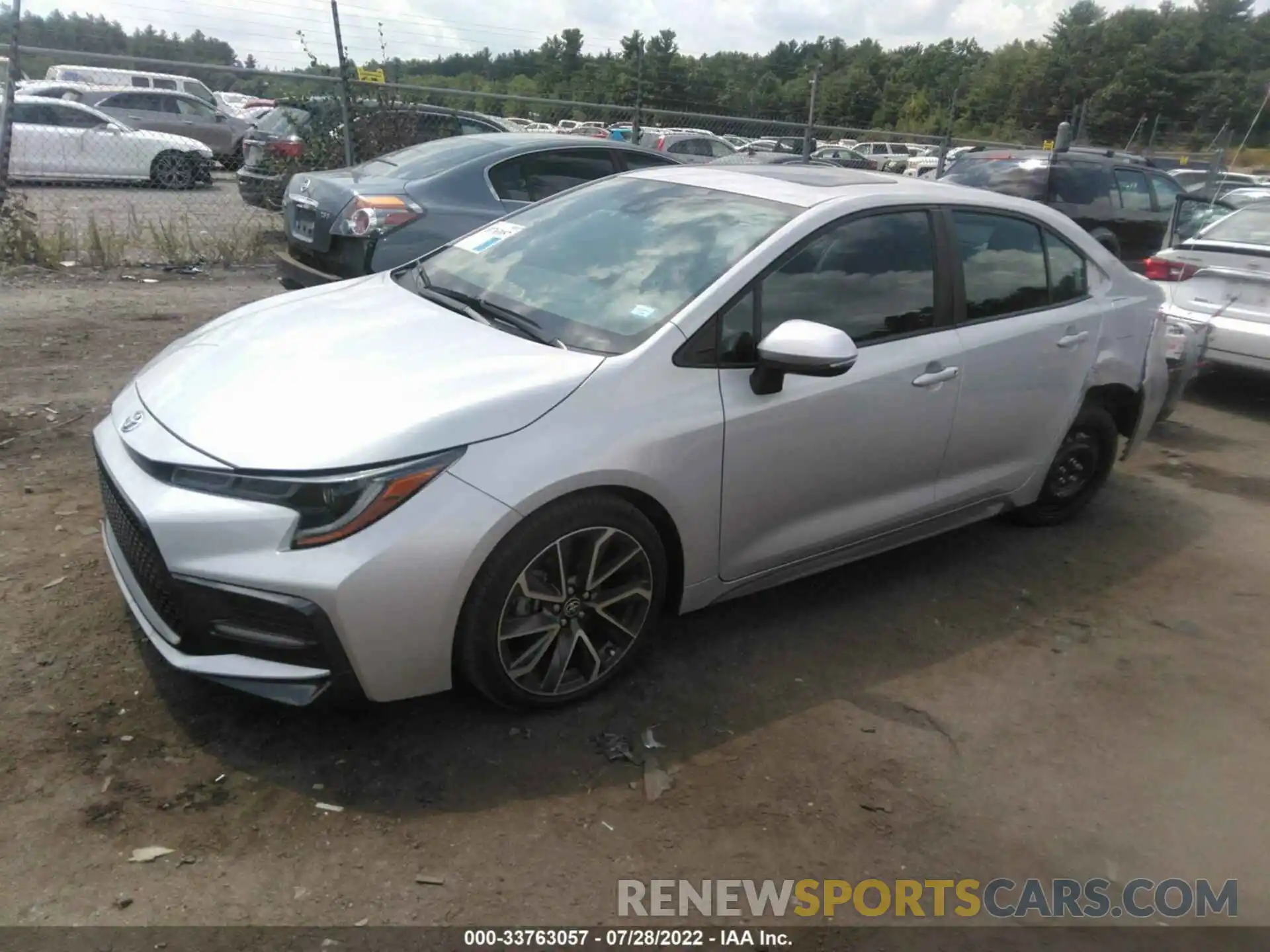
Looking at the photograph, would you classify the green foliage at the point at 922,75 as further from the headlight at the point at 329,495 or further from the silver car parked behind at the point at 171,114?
the headlight at the point at 329,495

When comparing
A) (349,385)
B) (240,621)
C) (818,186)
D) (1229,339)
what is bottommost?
(1229,339)

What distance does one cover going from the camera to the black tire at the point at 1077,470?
489 cm

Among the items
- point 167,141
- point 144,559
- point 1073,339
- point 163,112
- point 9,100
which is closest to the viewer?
point 144,559

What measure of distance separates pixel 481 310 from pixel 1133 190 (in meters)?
10.6

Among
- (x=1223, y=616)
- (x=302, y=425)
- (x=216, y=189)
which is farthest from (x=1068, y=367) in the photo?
(x=216, y=189)

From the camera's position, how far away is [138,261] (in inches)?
377

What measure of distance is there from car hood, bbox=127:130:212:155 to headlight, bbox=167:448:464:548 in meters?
15.9

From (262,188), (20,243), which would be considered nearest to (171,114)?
(262,188)

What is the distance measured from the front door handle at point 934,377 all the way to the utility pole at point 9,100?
8.39 metres

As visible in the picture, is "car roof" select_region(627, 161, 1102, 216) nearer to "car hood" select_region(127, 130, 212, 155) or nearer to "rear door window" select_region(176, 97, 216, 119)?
"car hood" select_region(127, 130, 212, 155)

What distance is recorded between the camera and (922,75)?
57531 millimetres

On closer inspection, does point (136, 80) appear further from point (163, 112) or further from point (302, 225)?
point (302, 225)

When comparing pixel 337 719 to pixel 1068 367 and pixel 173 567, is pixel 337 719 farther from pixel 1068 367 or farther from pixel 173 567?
pixel 1068 367

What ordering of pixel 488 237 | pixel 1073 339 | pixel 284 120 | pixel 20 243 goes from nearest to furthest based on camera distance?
pixel 488 237, pixel 1073 339, pixel 20 243, pixel 284 120
